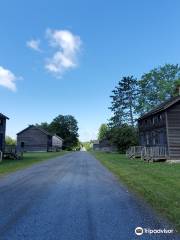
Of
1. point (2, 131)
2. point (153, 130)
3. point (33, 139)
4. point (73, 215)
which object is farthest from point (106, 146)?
point (73, 215)

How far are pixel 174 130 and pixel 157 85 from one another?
1288 inches

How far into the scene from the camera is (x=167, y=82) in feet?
187

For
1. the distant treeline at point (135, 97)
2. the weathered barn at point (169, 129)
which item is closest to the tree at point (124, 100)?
the distant treeline at point (135, 97)

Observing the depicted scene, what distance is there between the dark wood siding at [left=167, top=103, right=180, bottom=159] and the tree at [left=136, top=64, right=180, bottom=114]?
27736 millimetres

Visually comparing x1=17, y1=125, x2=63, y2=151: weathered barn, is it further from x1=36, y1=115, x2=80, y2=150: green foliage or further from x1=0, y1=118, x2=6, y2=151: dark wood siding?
x1=36, y1=115, x2=80, y2=150: green foliage

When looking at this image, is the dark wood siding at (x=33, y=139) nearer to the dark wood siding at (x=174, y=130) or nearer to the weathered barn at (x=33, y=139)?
the weathered barn at (x=33, y=139)

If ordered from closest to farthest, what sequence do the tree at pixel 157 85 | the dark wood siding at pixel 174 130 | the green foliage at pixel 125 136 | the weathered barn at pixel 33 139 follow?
1. the dark wood siding at pixel 174 130
2. the green foliage at pixel 125 136
3. the tree at pixel 157 85
4. the weathered barn at pixel 33 139

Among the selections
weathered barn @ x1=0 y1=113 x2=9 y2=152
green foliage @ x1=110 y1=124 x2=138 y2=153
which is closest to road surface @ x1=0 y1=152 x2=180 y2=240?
weathered barn @ x1=0 y1=113 x2=9 y2=152

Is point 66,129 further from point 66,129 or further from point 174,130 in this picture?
point 174,130

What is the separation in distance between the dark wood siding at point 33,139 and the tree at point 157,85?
3100 cm

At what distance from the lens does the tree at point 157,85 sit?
5656 cm

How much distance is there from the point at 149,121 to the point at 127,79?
3505cm

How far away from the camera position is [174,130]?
2794 centimetres

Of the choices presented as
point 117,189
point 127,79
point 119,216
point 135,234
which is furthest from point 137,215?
point 127,79
